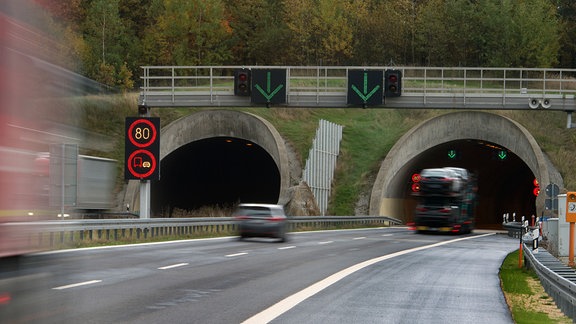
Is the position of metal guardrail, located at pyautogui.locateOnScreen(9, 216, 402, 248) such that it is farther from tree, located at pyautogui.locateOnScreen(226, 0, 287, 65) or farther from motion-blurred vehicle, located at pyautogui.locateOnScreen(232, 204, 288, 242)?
tree, located at pyautogui.locateOnScreen(226, 0, 287, 65)

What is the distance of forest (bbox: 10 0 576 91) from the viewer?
82938mm

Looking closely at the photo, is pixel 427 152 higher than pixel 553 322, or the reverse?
pixel 427 152

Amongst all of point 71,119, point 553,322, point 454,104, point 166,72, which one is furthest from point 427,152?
point 71,119

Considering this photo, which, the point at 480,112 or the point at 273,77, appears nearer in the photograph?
the point at 273,77

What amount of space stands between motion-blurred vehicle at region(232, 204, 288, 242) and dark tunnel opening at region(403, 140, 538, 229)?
1082 inches

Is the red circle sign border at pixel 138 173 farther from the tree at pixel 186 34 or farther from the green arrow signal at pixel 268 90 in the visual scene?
the tree at pixel 186 34

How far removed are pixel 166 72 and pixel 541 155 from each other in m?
46.9

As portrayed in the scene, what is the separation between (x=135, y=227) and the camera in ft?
89.8

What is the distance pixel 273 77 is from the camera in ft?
131

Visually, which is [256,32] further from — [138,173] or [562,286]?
[562,286]

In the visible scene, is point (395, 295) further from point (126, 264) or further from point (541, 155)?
point (541, 155)

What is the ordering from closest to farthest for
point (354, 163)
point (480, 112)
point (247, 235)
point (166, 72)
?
point (247, 235) → point (480, 112) → point (354, 163) → point (166, 72)

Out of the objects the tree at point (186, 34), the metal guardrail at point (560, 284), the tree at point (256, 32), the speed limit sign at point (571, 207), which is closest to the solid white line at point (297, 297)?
the metal guardrail at point (560, 284)

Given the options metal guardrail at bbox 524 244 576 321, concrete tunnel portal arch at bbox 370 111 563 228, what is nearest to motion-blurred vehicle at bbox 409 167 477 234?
concrete tunnel portal arch at bbox 370 111 563 228
